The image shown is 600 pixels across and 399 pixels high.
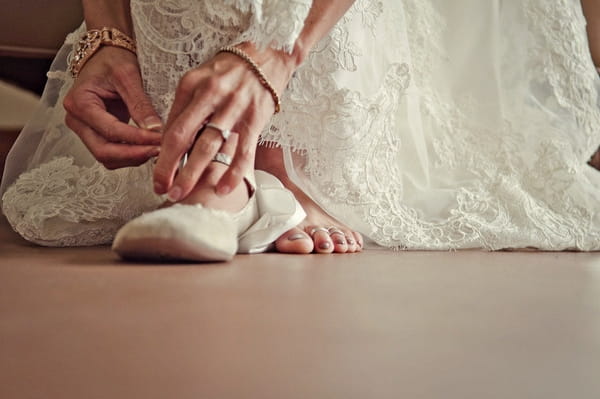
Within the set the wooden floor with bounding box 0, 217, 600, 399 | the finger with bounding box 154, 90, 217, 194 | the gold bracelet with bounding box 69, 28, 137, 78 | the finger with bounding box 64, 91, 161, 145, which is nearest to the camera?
the wooden floor with bounding box 0, 217, 600, 399

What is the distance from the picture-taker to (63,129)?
3.74 feet

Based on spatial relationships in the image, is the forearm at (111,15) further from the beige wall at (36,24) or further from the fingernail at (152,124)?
the beige wall at (36,24)

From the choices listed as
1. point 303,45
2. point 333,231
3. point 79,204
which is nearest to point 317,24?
point 303,45

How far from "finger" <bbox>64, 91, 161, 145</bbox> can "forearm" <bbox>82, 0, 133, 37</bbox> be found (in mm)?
117

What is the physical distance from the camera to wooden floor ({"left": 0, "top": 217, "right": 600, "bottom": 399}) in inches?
17.3

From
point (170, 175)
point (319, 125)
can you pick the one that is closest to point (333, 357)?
point (170, 175)

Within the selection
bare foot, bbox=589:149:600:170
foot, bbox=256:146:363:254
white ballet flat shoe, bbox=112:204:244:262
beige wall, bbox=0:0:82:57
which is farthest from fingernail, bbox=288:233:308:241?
beige wall, bbox=0:0:82:57

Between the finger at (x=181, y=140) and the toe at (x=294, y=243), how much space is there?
230mm

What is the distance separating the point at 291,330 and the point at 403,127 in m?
0.68

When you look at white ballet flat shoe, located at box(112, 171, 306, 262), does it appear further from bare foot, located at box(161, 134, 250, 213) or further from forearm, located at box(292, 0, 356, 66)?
forearm, located at box(292, 0, 356, 66)

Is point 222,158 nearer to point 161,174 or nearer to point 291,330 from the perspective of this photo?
point 161,174

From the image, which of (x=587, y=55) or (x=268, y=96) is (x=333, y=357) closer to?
(x=268, y=96)

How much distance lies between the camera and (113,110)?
3.15 feet

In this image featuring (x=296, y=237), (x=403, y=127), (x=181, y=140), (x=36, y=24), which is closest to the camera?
(x=181, y=140)
